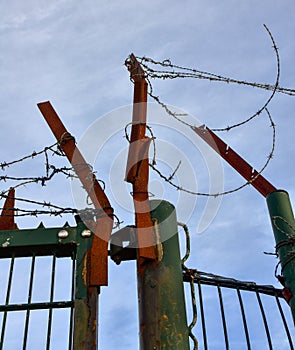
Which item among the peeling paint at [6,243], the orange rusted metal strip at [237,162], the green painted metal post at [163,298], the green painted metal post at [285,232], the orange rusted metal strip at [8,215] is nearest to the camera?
the green painted metal post at [163,298]

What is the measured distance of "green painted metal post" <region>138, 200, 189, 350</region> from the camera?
7.79ft

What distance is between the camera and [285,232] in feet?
10.5

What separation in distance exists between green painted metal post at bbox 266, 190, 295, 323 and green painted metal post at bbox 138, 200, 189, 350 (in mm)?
862

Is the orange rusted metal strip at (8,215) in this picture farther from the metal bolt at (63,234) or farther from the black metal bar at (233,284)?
the black metal bar at (233,284)

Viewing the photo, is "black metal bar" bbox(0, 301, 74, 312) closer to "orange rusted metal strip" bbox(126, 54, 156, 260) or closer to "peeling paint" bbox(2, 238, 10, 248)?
"peeling paint" bbox(2, 238, 10, 248)

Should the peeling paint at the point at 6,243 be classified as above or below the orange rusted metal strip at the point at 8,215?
below

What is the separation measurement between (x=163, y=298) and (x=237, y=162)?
214 centimetres

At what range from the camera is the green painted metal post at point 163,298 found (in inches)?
93.4

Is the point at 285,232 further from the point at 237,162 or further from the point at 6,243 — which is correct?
the point at 6,243

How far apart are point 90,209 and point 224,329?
3.58 feet

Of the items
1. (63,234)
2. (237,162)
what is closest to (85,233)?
(63,234)

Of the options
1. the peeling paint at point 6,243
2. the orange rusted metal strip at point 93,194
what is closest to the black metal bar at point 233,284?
the orange rusted metal strip at point 93,194

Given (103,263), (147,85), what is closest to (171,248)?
(103,263)

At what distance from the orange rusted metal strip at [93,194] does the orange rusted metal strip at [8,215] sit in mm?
448
